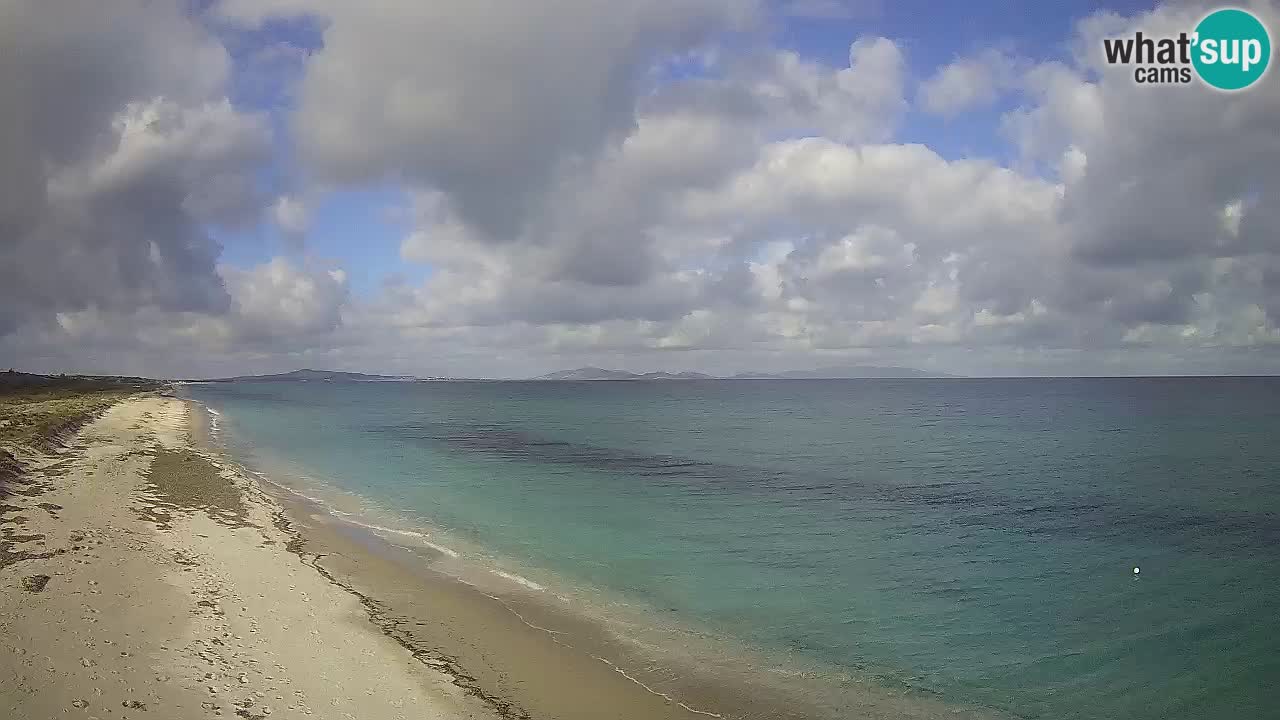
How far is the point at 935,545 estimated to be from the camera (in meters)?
27.9

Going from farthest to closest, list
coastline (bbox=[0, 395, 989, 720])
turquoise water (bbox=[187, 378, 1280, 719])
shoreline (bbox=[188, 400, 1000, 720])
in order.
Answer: turquoise water (bbox=[187, 378, 1280, 719]), shoreline (bbox=[188, 400, 1000, 720]), coastline (bbox=[0, 395, 989, 720])

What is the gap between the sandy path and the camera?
11.8 m

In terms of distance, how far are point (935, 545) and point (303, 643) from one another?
77.1 ft

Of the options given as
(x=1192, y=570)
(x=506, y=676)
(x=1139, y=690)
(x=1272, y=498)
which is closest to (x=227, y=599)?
(x=506, y=676)

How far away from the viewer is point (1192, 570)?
24.3 meters

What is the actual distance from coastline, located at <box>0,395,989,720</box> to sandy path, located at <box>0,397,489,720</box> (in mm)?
48

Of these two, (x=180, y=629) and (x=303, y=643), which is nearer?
(x=180, y=629)

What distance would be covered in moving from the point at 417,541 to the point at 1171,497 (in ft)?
131

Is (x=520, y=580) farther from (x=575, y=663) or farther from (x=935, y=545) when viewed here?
(x=935, y=545)

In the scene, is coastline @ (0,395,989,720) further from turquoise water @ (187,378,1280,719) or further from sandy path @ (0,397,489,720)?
turquoise water @ (187,378,1280,719)

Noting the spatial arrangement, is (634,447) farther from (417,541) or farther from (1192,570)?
(1192,570)

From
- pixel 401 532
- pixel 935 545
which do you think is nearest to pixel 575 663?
pixel 401 532

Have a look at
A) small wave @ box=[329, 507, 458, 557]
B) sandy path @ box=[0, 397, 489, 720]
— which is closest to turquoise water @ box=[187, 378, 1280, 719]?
small wave @ box=[329, 507, 458, 557]

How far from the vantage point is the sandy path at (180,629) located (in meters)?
11.8
